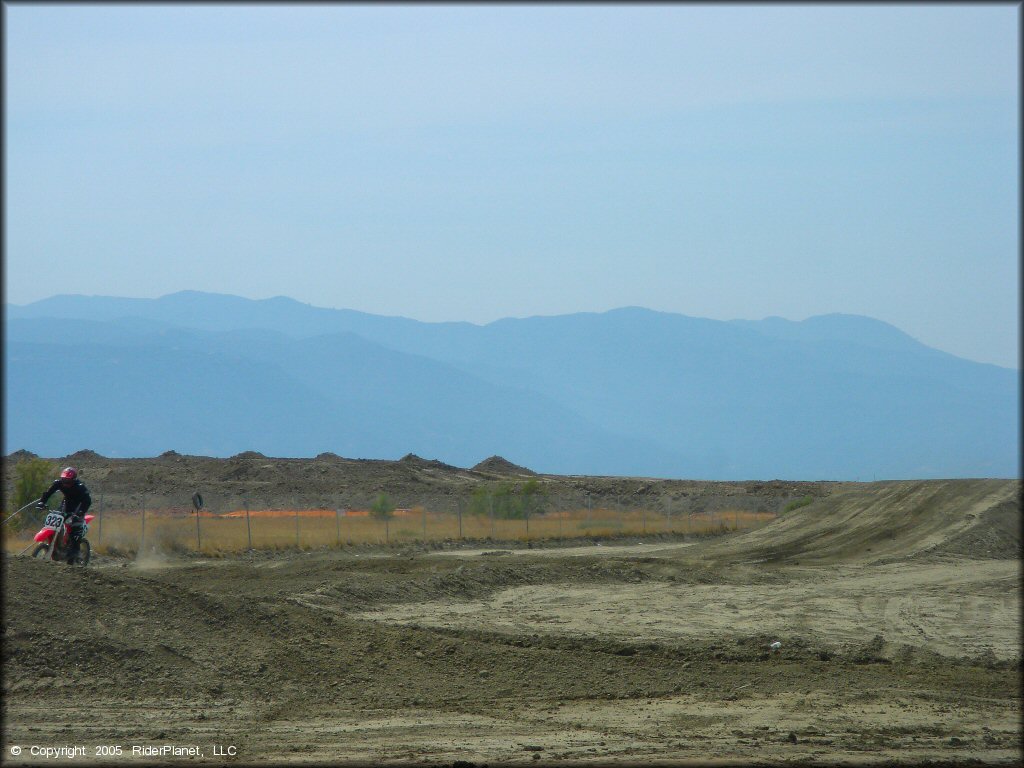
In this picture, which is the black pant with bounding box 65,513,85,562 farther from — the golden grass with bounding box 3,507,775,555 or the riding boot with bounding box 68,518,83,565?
the golden grass with bounding box 3,507,775,555

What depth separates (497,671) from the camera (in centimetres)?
1538

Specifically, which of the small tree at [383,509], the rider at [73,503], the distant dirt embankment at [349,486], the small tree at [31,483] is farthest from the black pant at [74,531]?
the distant dirt embankment at [349,486]

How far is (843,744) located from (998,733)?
2468mm

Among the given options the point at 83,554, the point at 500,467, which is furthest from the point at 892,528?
the point at 500,467

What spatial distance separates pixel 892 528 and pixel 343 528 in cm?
2256

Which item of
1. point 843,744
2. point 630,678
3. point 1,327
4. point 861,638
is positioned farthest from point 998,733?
point 1,327

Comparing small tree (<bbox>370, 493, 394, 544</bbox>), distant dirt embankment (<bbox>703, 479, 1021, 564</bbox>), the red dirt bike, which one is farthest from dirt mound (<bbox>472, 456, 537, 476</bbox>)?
the red dirt bike

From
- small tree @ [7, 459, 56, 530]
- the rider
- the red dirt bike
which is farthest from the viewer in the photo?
small tree @ [7, 459, 56, 530]

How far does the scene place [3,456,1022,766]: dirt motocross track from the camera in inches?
460

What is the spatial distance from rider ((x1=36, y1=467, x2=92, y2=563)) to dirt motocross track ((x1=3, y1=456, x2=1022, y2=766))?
1.04 meters

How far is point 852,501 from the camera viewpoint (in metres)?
50.5

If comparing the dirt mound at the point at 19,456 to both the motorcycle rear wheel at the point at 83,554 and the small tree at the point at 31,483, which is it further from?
the motorcycle rear wheel at the point at 83,554

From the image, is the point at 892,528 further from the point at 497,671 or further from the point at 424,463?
the point at 424,463

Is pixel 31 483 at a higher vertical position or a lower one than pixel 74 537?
higher
